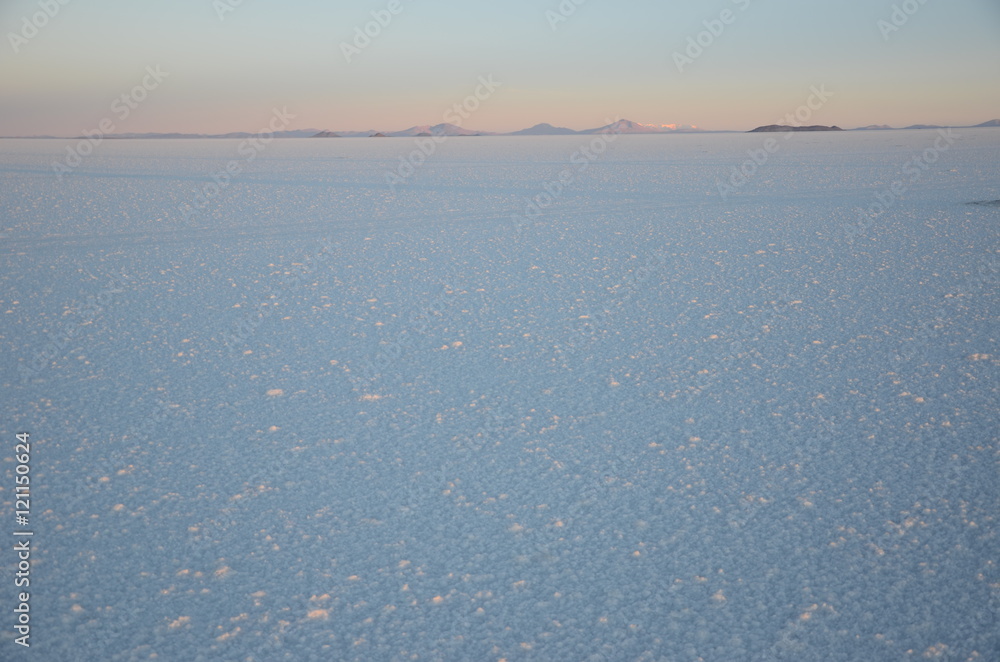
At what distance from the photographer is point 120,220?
8.20 meters

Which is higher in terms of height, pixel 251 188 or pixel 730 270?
pixel 251 188

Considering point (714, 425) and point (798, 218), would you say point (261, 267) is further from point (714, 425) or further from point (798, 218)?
point (798, 218)

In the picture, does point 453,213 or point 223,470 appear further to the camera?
point 453,213

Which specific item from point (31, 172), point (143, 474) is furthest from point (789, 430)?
point (31, 172)

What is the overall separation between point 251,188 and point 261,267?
24.9ft

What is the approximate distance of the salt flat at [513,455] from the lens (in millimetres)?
1613

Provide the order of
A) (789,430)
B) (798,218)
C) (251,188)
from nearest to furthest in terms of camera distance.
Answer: (789,430)
(798,218)
(251,188)

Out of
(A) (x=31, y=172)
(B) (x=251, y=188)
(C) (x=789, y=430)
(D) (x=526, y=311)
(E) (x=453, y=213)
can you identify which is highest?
(A) (x=31, y=172)

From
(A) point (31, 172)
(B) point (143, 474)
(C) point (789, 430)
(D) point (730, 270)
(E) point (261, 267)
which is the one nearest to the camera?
(B) point (143, 474)

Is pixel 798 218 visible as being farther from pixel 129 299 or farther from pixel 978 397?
pixel 129 299

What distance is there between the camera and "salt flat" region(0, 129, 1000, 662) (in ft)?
5.29

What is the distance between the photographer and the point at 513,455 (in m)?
2.44

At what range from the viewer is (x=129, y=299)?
15.1 ft

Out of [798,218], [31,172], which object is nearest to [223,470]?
[798,218]
